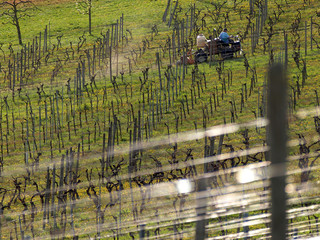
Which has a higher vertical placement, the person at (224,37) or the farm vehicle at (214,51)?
the person at (224,37)

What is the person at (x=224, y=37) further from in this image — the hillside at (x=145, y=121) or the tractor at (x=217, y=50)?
the hillside at (x=145, y=121)

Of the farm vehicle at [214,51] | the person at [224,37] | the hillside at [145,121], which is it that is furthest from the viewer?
the person at [224,37]

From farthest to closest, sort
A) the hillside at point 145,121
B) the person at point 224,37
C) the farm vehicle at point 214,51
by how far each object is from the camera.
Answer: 1. the person at point 224,37
2. the farm vehicle at point 214,51
3. the hillside at point 145,121

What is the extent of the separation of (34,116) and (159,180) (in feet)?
32.2

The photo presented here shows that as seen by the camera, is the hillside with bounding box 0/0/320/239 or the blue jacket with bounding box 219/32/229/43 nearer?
the hillside with bounding box 0/0/320/239

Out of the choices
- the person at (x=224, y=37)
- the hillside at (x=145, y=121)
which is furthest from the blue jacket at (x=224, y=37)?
the hillside at (x=145, y=121)

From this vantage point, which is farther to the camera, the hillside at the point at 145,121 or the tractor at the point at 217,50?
the tractor at the point at 217,50

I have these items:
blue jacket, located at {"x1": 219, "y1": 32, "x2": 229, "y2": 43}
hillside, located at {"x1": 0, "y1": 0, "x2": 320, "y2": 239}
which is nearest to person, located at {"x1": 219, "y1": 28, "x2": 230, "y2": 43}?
blue jacket, located at {"x1": 219, "y1": 32, "x2": 229, "y2": 43}

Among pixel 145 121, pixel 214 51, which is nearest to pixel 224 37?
pixel 214 51

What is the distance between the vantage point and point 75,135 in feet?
70.5

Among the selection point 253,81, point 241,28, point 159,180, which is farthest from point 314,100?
point 241,28

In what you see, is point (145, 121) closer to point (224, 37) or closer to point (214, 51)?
point (214, 51)

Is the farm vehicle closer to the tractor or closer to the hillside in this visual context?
the tractor

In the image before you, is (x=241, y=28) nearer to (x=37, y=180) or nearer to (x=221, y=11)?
(x=221, y=11)
